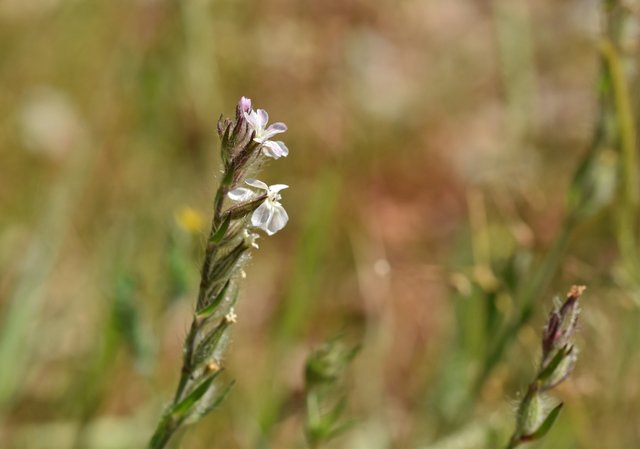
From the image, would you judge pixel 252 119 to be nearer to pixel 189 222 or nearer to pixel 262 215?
pixel 262 215

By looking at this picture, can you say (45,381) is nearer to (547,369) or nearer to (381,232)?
(381,232)

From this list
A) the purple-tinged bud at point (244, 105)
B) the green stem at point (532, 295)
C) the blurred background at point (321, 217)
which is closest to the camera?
the purple-tinged bud at point (244, 105)

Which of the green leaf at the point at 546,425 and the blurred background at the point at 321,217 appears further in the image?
the blurred background at the point at 321,217

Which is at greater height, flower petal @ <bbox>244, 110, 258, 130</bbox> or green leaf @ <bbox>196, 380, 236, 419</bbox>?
flower petal @ <bbox>244, 110, 258, 130</bbox>

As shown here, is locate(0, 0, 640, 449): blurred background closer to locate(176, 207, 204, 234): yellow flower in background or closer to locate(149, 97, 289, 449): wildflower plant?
locate(176, 207, 204, 234): yellow flower in background

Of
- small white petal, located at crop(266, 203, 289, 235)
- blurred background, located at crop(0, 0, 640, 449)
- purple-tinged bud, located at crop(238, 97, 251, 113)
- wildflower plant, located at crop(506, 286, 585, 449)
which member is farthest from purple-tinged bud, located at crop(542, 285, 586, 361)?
purple-tinged bud, located at crop(238, 97, 251, 113)

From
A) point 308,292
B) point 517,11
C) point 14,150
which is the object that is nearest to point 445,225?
point 517,11

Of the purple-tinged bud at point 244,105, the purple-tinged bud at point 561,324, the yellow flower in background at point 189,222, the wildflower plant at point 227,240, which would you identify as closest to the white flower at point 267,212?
the wildflower plant at point 227,240

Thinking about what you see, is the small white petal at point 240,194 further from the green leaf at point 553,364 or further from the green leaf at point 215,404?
the green leaf at point 553,364
